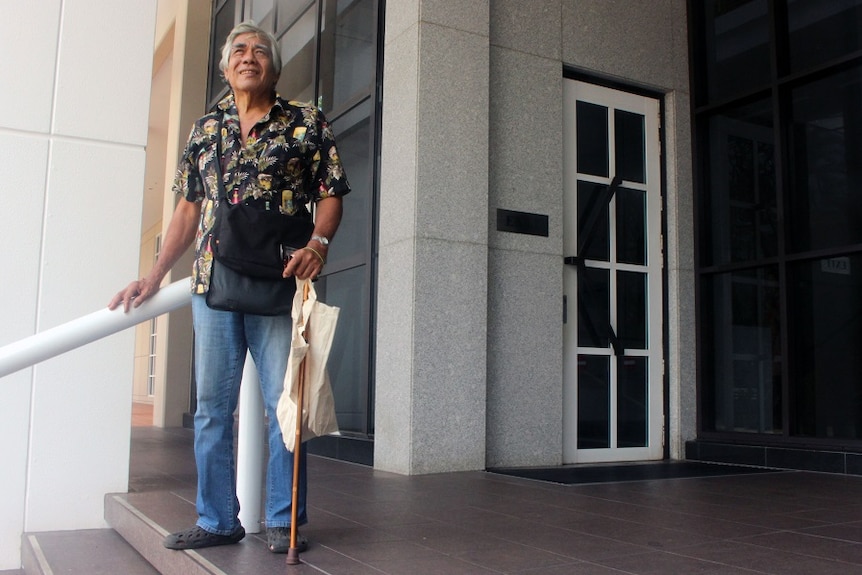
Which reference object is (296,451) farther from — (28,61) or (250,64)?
(28,61)

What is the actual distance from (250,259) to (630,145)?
179 inches

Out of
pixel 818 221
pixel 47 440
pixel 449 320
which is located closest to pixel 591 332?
pixel 449 320

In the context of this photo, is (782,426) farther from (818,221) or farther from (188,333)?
(188,333)

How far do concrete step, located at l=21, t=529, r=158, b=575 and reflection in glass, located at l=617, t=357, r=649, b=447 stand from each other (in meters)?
3.77

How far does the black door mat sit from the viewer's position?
4949 mm

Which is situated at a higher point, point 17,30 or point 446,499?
point 17,30

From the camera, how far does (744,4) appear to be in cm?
643

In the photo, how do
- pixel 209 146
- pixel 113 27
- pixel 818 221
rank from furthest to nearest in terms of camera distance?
pixel 818 221
pixel 113 27
pixel 209 146

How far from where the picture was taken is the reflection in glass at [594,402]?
19.7 ft

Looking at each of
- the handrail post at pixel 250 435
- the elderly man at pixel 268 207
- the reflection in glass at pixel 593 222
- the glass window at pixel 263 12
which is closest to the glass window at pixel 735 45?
the reflection in glass at pixel 593 222

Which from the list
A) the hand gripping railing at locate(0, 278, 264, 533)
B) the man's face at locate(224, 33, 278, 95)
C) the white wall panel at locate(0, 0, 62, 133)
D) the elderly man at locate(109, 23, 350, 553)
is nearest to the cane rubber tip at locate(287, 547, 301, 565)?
the elderly man at locate(109, 23, 350, 553)

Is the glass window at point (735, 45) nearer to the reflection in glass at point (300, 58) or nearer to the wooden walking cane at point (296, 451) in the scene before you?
the reflection in glass at point (300, 58)

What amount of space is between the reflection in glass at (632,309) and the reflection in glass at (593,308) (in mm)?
125

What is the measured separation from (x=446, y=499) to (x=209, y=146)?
211cm
